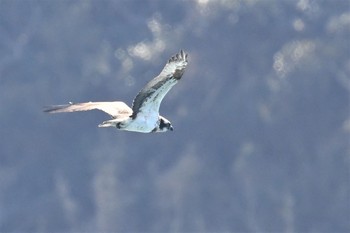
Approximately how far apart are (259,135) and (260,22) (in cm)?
1065

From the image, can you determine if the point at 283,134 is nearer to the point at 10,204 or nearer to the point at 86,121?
the point at 86,121

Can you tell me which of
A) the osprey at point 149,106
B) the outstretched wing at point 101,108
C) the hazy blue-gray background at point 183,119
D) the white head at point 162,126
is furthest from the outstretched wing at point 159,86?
the hazy blue-gray background at point 183,119

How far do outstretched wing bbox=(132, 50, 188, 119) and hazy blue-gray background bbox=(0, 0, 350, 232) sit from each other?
4325 centimetres

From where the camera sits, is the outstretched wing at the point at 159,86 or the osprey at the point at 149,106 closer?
the outstretched wing at the point at 159,86

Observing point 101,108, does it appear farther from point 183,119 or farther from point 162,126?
point 183,119

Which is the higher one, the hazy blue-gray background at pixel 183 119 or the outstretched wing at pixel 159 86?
the hazy blue-gray background at pixel 183 119

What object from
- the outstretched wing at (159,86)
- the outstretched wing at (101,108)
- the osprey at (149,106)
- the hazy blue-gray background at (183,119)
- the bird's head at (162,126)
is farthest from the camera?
the hazy blue-gray background at (183,119)

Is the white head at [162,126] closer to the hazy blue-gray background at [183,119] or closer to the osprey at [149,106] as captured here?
the osprey at [149,106]

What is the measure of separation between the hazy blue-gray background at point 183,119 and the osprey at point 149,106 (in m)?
40.7

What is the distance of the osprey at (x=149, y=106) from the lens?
7375 cm

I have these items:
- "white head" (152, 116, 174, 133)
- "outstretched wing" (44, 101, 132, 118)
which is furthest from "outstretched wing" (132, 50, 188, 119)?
"outstretched wing" (44, 101, 132, 118)

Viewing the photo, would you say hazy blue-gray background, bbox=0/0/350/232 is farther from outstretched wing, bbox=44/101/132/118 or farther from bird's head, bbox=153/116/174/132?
bird's head, bbox=153/116/174/132

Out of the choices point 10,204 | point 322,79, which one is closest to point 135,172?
point 10,204

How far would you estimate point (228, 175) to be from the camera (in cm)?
12006
